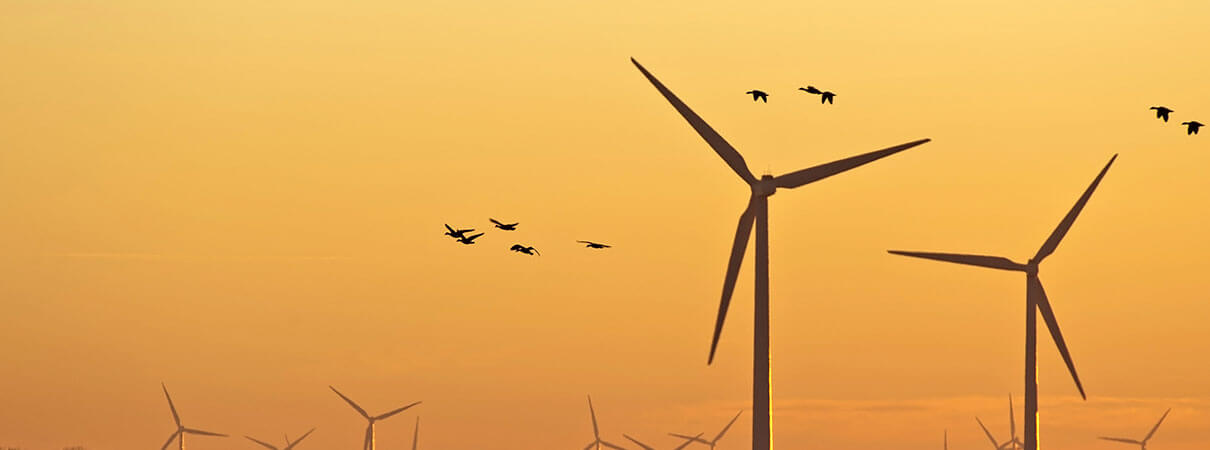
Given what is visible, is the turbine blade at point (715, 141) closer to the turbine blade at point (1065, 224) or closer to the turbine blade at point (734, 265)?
the turbine blade at point (734, 265)

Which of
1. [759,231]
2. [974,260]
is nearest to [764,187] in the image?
[759,231]

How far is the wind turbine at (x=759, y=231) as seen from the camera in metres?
124

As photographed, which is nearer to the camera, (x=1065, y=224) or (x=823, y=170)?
(x=823, y=170)

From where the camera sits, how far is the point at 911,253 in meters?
160

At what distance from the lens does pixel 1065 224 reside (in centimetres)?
16975

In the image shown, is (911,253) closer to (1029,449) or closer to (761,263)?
(1029,449)

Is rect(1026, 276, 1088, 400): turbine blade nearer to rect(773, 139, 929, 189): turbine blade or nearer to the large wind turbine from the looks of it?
the large wind turbine

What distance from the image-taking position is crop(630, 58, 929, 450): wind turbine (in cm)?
12400

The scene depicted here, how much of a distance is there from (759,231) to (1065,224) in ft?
149

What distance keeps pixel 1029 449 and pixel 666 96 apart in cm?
4898

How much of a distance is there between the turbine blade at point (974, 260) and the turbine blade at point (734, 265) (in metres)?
23.1

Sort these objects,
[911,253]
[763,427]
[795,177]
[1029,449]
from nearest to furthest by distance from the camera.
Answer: [763,427], [795,177], [911,253], [1029,449]

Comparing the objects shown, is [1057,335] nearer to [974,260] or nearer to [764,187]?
[974,260]

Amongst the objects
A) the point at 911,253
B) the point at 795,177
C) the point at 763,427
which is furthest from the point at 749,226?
the point at 911,253
